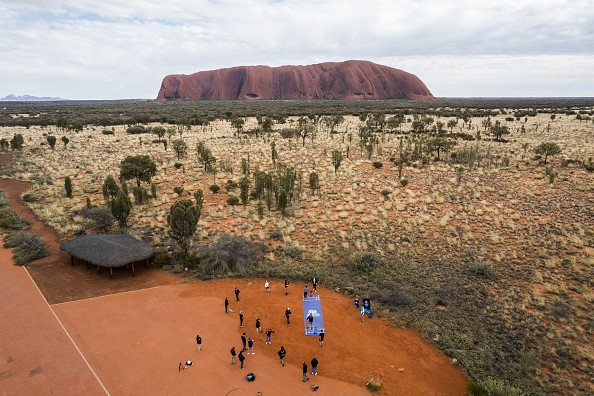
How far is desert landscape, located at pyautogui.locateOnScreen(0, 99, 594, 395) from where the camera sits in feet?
48.6

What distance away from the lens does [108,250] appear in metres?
20.3

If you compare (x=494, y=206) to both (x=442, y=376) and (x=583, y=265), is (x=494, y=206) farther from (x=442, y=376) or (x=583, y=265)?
(x=442, y=376)

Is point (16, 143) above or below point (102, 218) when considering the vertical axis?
above

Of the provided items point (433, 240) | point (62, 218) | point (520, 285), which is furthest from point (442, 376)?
point (62, 218)

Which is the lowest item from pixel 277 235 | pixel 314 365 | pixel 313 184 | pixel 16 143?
pixel 314 365

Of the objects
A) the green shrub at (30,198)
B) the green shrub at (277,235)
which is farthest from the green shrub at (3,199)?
the green shrub at (277,235)

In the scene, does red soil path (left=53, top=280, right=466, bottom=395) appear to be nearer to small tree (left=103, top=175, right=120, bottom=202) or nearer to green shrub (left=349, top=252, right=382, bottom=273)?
green shrub (left=349, top=252, right=382, bottom=273)

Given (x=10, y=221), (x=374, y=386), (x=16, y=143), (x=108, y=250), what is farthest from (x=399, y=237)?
(x=16, y=143)

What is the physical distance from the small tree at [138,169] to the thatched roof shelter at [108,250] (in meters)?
12.8

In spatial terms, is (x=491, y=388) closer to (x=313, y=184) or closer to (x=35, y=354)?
(x=35, y=354)

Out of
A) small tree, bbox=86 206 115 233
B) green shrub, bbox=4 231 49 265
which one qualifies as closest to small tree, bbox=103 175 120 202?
small tree, bbox=86 206 115 233

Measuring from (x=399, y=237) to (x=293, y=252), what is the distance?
6994 millimetres

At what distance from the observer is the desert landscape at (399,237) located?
14.8 m

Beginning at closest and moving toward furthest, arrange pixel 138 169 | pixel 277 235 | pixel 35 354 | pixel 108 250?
pixel 35 354, pixel 108 250, pixel 277 235, pixel 138 169
